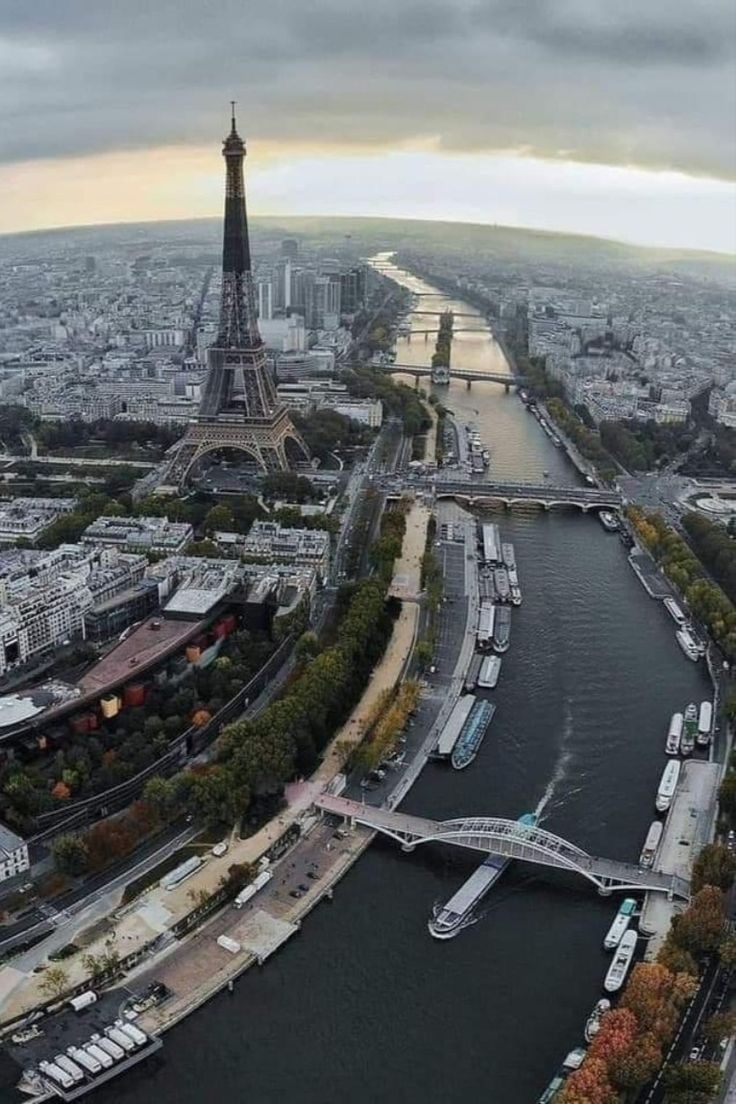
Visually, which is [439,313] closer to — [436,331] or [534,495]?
[436,331]

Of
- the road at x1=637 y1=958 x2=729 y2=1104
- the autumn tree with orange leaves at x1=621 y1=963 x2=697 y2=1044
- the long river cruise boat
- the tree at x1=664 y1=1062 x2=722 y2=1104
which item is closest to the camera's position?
the tree at x1=664 y1=1062 x2=722 y2=1104

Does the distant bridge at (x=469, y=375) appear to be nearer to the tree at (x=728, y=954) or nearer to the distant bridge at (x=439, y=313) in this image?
the distant bridge at (x=439, y=313)

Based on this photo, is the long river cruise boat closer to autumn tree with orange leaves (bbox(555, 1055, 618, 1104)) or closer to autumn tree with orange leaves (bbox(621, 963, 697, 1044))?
autumn tree with orange leaves (bbox(621, 963, 697, 1044))

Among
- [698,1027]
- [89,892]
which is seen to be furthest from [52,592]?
[698,1027]

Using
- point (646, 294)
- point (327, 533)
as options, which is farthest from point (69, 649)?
point (646, 294)

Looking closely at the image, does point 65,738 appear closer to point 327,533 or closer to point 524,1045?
point 524,1045

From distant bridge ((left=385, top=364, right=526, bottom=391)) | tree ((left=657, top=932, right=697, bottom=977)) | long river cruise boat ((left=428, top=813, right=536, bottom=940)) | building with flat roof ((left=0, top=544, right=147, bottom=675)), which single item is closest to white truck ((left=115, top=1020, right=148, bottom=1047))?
long river cruise boat ((left=428, top=813, right=536, bottom=940))

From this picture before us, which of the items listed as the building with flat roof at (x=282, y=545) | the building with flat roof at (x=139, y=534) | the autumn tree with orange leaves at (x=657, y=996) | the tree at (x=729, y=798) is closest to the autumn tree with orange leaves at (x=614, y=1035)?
the autumn tree with orange leaves at (x=657, y=996)
